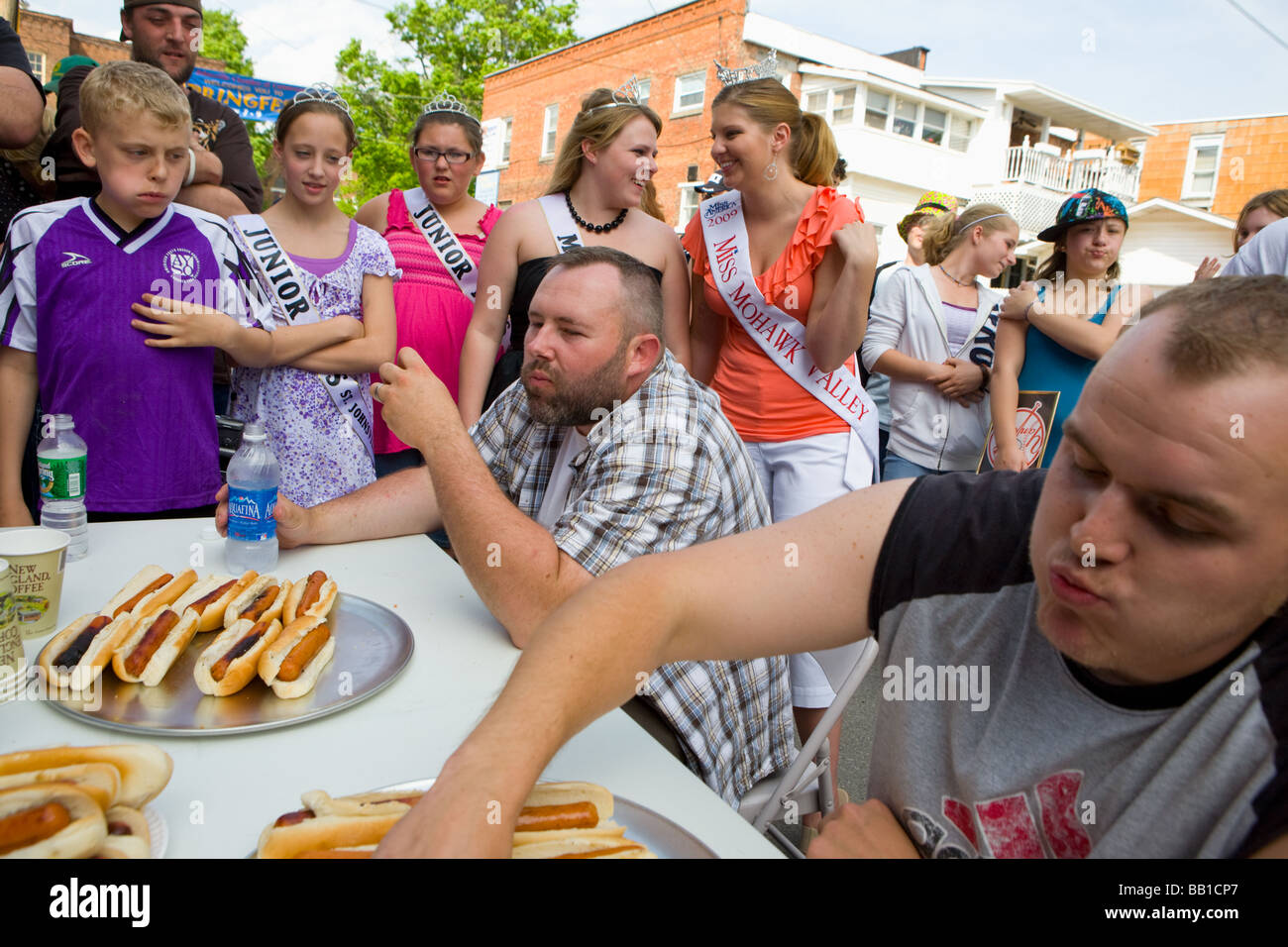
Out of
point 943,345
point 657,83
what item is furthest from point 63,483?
point 657,83

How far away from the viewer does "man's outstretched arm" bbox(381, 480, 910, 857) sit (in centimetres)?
104

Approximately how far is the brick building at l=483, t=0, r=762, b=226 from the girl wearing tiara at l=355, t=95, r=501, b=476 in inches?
641

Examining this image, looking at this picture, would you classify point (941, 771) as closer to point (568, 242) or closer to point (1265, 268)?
point (568, 242)

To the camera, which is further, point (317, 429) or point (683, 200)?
point (683, 200)

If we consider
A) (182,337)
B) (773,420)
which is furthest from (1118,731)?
(182,337)

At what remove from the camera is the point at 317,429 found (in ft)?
9.98

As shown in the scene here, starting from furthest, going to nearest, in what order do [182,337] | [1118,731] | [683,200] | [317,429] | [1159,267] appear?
[1159,267]
[683,200]
[317,429]
[182,337]
[1118,731]

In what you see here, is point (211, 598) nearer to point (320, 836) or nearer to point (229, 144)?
point (320, 836)

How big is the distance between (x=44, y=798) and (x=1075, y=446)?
129 centimetres

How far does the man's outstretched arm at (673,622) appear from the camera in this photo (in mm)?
1037

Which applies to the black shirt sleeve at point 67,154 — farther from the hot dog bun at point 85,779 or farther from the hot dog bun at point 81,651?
the hot dog bun at point 85,779

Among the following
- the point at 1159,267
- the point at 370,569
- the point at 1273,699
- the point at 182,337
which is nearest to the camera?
the point at 1273,699

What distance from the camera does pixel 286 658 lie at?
4.69 feet

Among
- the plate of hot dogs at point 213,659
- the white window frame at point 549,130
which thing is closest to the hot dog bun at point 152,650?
the plate of hot dogs at point 213,659
